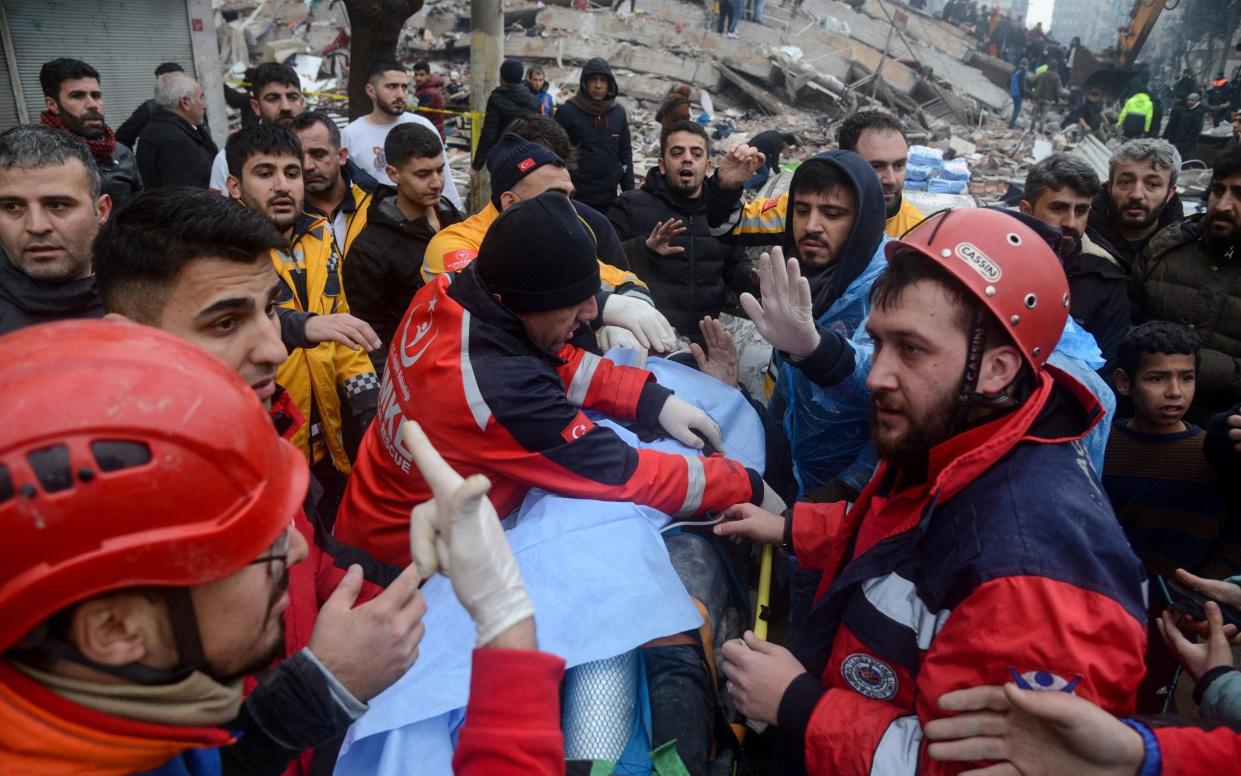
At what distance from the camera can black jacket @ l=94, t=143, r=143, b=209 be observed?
4992 mm

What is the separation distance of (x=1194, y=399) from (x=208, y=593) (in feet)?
Answer: 14.6

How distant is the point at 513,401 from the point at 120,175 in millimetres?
4572

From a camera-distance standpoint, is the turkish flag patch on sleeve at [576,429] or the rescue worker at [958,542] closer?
the rescue worker at [958,542]

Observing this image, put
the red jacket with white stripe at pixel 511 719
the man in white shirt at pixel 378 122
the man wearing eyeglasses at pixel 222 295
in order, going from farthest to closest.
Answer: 1. the man in white shirt at pixel 378 122
2. the man wearing eyeglasses at pixel 222 295
3. the red jacket with white stripe at pixel 511 719

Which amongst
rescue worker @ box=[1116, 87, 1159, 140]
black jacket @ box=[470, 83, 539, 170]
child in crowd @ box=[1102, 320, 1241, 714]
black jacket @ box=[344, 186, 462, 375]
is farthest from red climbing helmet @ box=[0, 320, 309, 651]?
rescue worker @ box=[1116, 87, 1159, 140]

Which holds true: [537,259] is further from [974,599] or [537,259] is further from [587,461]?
[974,599]

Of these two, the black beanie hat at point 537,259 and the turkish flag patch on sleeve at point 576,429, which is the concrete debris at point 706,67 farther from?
the turkish flag patch on sleeve at point 576,429

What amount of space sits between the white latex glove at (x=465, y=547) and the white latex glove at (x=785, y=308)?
159 centimetres

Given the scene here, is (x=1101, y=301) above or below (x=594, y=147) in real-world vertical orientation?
above

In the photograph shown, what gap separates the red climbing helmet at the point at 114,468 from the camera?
93 cm

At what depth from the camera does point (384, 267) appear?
13.7ft

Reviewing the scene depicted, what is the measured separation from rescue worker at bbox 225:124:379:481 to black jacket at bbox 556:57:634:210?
393 centimetres

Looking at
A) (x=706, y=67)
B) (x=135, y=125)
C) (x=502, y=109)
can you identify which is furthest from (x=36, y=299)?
(x=706, y=67)

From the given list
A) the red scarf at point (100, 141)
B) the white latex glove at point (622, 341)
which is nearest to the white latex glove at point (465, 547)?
the white latex glove at point (622, 341)
